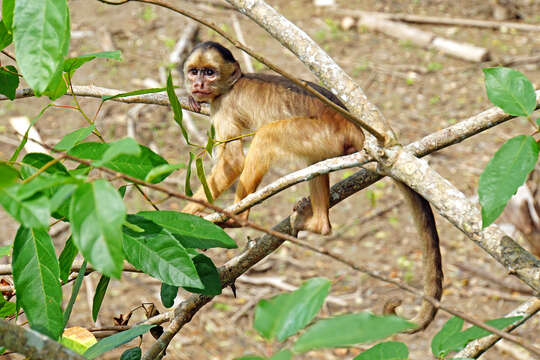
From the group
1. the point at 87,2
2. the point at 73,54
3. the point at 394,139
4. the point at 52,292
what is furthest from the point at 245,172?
the point at 87,2

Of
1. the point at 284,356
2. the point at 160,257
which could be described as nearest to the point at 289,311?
the point at 284,356

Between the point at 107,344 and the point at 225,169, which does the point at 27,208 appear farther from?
the point at 225,169

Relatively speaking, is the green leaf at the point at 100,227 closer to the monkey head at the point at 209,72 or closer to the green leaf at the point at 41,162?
the green leaf at the point at 41,162

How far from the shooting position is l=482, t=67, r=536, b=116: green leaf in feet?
5.74

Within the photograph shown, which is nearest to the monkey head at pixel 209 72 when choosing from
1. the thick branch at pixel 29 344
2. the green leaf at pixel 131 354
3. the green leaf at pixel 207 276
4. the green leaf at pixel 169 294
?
the green leaf at pixel 169 294

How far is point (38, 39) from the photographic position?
1451 millimetres

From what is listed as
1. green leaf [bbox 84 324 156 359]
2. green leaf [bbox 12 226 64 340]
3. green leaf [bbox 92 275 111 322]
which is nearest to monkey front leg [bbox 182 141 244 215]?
green leaf [bbox 92 275 111 322]

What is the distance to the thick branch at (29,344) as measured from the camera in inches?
56.5

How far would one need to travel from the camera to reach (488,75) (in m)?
1.77

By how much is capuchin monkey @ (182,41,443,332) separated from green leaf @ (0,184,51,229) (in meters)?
1.93

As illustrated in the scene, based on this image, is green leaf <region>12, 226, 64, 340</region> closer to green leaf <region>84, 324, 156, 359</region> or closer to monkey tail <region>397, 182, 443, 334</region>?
green leaf <region>84, 324, 156, 359</region>

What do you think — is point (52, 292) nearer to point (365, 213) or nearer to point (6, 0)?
point (6, 0)

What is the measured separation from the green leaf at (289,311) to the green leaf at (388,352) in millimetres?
289

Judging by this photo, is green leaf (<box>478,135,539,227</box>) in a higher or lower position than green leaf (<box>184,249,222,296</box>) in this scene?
higher
